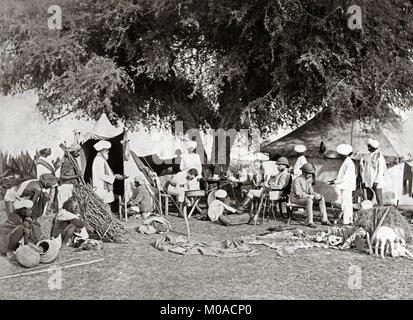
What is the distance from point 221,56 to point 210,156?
3.85 metres

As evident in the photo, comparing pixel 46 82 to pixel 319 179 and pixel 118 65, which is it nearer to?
pixel 118 65

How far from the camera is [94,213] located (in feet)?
30.0

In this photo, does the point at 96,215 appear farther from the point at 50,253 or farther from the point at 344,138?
the point at 344,138

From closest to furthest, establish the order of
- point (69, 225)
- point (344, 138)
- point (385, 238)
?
1. point (385, 238)
2. point (69, 225)
3. point (344, 138)

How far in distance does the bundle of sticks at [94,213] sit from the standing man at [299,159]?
4.66 m

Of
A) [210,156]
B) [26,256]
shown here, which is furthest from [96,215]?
[210,156]

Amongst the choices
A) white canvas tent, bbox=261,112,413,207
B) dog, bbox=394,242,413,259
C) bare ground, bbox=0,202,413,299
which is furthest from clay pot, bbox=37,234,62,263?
white canvas tent, bbox=261,112,413,207

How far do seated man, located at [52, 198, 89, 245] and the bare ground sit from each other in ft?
0.90

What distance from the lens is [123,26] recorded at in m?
15.0

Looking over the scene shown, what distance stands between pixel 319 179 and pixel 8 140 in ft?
32.8

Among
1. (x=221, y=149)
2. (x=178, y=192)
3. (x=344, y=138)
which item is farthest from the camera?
(x=221, y=149)

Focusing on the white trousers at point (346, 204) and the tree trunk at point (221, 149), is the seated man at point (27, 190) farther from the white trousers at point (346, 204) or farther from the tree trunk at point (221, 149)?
the tree trunk at point (221, 149)

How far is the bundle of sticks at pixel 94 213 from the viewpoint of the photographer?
9.07 meters

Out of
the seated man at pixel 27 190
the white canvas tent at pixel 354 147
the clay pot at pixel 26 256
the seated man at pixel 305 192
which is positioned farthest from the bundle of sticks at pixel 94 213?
the white canvas tent at pixel 354 147
